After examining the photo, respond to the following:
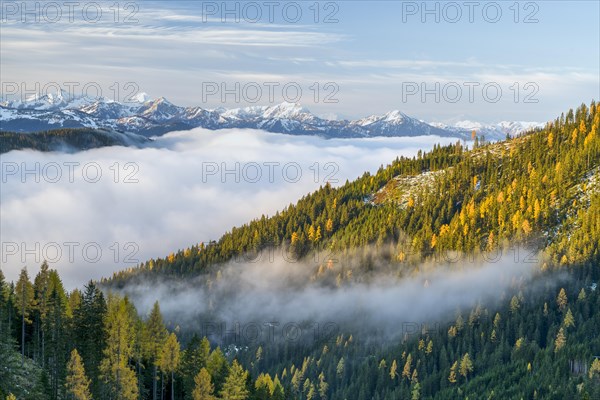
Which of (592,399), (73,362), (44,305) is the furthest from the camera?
(592,399)

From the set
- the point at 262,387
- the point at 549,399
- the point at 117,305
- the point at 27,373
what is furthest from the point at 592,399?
the point at 27,373

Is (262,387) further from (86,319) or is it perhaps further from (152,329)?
(86,319)

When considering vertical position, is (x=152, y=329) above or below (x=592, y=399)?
above

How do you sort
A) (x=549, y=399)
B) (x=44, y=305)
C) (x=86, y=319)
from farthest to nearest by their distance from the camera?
(x=549, y=399)
(x=44, y=305)
(x=86, y=319)

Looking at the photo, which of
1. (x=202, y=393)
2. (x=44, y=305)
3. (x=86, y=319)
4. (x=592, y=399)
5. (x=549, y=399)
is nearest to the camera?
(x=202, y=393)

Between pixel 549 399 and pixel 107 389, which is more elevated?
pixel 107 389

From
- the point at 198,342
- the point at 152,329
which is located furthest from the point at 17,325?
the point at 198,342

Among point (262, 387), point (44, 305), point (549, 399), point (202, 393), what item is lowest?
point (549, 399)

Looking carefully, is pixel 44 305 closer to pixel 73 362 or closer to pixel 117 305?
pixel 117 305

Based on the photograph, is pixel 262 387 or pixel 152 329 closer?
pixel 152 329
